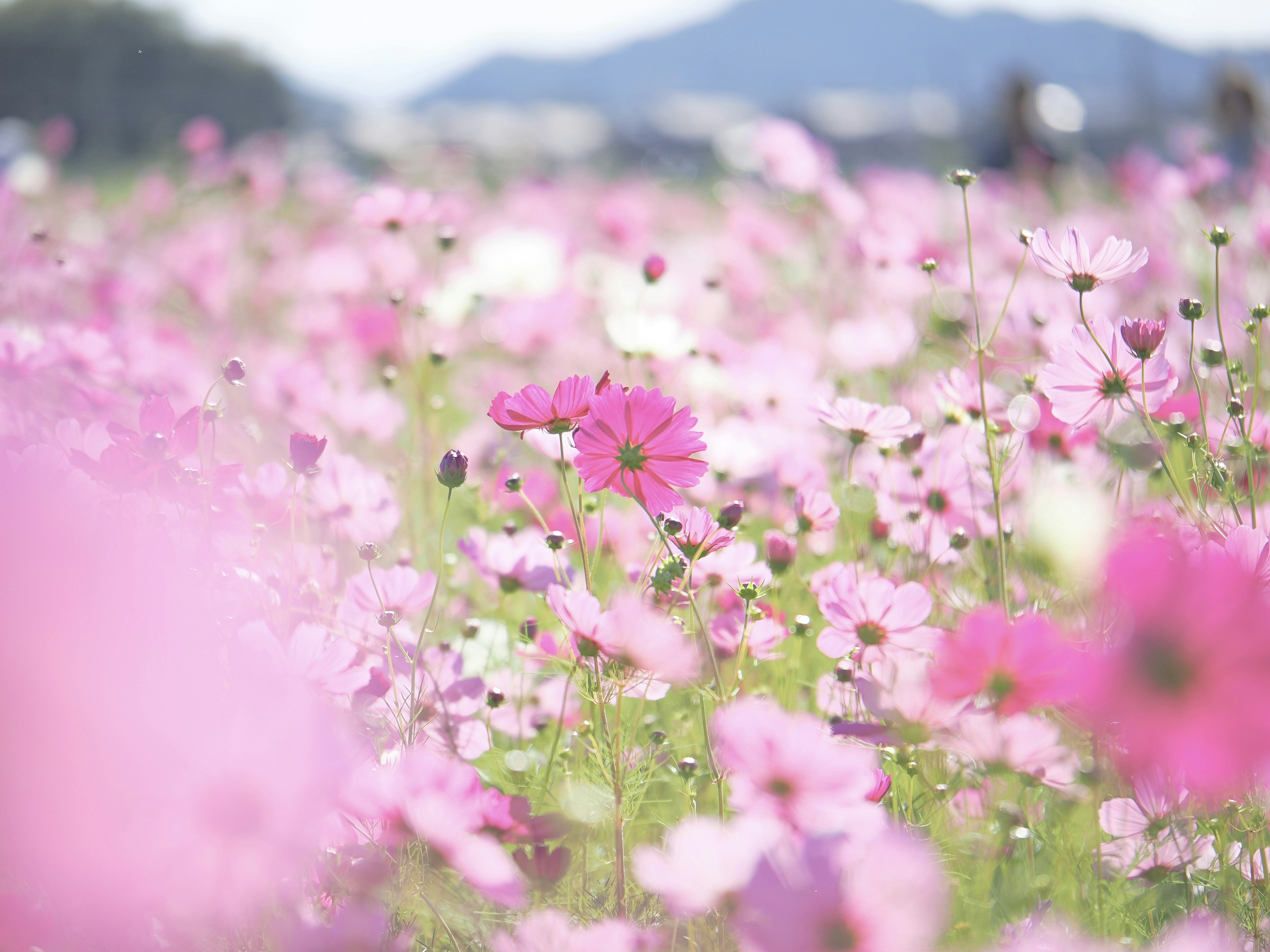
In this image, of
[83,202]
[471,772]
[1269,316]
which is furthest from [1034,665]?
[83,202]

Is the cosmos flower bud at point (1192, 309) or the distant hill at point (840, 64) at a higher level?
the cosmos flower bud at point (1192, 309)

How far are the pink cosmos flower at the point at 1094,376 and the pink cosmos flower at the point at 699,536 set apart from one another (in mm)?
254

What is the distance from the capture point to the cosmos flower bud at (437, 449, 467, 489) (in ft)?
2.00

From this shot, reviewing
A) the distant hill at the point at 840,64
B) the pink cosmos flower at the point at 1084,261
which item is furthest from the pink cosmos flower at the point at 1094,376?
the distant hill at the point at 840,64

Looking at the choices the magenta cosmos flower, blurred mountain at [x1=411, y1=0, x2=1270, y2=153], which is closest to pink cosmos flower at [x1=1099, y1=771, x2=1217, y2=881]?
the magenta cosmos flower

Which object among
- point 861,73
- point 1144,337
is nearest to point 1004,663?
point 1144,337

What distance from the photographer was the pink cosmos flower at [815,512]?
0.75 metres

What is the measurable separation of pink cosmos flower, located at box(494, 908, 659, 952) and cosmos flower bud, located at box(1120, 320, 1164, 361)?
0.45 meters

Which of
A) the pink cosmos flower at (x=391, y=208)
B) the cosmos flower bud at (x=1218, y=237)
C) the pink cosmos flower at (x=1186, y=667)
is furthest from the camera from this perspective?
the pink cosmos flower at (x=391, y=208)

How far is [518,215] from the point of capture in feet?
9.62

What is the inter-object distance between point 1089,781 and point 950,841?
0.15m

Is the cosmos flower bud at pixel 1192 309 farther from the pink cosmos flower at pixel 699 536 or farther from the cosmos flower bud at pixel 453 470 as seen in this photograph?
the cosmos flower bud at pixel 453 470

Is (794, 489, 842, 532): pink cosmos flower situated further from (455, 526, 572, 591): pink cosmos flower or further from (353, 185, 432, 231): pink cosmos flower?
(353, 185, 432, 231): pink cosmos flower

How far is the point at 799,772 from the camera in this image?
0.42m
